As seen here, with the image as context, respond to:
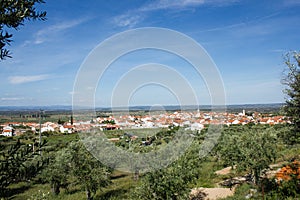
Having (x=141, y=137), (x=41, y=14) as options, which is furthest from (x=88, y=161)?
(x=141, y=137)

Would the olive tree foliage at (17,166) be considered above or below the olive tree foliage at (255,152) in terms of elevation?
above

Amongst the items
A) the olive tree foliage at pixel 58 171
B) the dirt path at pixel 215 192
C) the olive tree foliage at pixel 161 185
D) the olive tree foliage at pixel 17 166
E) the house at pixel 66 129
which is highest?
the olive tree foliage at pixel 17 166

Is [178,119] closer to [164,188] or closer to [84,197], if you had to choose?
[84,197]

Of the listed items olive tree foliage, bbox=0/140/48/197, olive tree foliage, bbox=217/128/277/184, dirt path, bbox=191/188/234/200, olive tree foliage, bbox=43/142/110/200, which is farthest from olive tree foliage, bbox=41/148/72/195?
olive tree foliage, bbox=0/140/48/197

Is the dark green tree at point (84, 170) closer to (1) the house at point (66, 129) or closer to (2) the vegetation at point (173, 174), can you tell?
(2) the vegetation at point (173, 174)

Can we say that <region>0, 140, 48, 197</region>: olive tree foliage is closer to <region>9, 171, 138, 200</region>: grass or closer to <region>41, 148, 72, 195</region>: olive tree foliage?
<region>9, 171, 138, 200</region>: grass

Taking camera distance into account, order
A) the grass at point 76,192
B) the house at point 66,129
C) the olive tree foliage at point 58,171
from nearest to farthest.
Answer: the grass at point 76,192, the olive tree foliage at point 58,171, the house at point 66,129

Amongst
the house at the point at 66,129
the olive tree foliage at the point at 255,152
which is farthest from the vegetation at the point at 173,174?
the house at the point at 66,129

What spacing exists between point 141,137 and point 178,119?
312 inches

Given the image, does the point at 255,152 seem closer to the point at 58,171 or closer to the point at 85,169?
the point at 85,169

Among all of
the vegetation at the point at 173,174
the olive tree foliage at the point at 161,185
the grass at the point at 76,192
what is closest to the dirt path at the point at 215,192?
the vegetation at the point at 173,174

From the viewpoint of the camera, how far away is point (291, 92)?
10859mm

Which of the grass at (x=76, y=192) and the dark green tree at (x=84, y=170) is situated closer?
the dark green tree at (x=84, y=170)

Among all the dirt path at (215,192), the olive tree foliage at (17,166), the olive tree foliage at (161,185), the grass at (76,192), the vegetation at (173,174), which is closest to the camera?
the olive tree foliage at (17,166)
